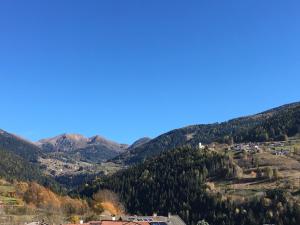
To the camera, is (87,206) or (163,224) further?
(87,206)

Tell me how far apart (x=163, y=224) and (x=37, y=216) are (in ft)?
132

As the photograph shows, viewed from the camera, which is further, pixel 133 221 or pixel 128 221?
pixel 133 221

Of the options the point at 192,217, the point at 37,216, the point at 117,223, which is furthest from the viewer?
the point at 192,217

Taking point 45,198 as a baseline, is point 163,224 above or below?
below

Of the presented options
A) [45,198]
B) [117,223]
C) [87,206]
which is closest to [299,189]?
[87,206]

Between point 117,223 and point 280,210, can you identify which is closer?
point 117,223

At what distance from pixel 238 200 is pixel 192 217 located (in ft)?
57.4

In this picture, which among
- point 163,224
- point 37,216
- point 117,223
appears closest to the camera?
point 117,223

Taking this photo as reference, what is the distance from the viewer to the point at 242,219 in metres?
179

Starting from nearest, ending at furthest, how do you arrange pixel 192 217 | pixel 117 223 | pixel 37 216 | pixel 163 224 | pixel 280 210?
pixel 117 223 → pixel 163 224 → pixel 37 216 → pixel 280 210 → pixel 192 217

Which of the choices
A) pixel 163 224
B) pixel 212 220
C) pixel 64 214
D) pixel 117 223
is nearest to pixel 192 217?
pixel 212 220

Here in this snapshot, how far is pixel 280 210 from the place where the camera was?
175500 mm

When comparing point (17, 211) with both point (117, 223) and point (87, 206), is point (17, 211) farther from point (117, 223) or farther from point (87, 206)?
point (117, 223)

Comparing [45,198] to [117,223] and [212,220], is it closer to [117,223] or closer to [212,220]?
[212,220]
